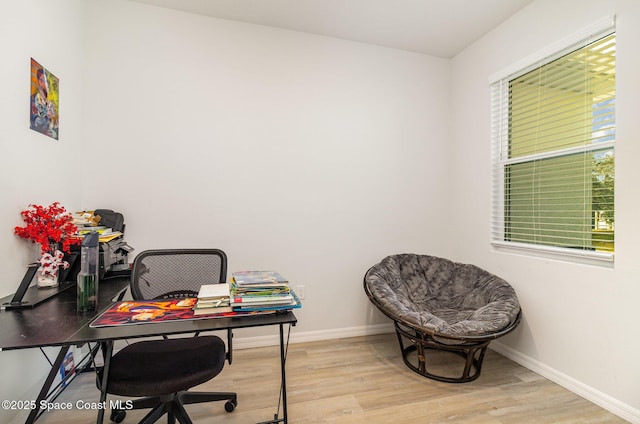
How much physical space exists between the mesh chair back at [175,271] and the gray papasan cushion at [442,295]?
4.04ft

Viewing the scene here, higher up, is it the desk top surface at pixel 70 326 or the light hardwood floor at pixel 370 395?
the desk top surface at pixel 70 326

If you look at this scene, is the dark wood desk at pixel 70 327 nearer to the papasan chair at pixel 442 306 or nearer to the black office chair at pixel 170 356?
the black office chair at pixel 170 356

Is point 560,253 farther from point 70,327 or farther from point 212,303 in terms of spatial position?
point 70,327

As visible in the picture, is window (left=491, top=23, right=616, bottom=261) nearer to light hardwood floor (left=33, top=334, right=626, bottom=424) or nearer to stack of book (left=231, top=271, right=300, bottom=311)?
light hardwood floor (left=33, top=334, right=626, bottom=424)

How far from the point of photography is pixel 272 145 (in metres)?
2.78

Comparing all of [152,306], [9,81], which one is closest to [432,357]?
[152,306]

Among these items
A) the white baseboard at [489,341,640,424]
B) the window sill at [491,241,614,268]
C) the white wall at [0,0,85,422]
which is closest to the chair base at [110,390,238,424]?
the white wall at [0,0,85,422]

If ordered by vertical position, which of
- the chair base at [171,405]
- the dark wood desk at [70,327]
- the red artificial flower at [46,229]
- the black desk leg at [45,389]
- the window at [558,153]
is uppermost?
the window at [558,153]

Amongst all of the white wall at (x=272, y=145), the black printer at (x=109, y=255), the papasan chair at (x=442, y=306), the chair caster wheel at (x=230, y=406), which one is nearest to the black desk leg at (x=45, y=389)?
the black printer at (x=109, y=255)

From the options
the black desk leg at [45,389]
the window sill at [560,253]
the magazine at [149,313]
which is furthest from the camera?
the window sill at [560,253]

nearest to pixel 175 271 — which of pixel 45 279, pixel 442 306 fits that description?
pixel 45 279

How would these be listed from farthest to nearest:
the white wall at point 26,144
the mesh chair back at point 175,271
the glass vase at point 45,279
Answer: the mesh chair back at point 175,271 < the glass vase at point 45,279 < the white wall at point 26,144

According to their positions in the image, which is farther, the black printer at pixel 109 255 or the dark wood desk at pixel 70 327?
the black printer at pixel 109 255

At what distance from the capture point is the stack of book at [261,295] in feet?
4.40
